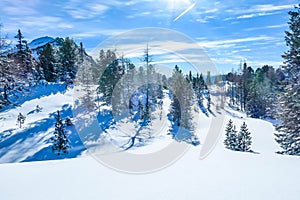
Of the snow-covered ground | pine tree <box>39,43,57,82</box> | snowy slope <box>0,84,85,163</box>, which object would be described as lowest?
snowy slope <box>0,84,85,163</box>

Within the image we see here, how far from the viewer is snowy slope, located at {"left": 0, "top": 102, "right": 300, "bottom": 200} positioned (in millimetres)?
3367

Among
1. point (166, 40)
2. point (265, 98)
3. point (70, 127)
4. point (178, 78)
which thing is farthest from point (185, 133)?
point (265, 98)

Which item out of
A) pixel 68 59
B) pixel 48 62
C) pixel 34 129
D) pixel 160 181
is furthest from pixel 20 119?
pixel 160 181

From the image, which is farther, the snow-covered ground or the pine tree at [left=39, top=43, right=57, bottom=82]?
the pine tree at [left=39, top=43, right=57, bottom=82]

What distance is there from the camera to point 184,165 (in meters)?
4.98

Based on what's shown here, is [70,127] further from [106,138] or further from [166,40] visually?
[166,40]

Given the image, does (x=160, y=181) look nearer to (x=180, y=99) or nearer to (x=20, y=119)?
(x=180, y=99)

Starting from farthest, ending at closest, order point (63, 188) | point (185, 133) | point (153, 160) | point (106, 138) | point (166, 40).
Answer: point (185, 133) → point (106, 138) → point (166, 40) → point (153, 160) → point (63, 188)

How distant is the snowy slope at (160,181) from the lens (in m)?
3.37

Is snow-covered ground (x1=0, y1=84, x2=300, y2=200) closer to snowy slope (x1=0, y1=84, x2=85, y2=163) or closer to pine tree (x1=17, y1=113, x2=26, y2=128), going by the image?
snowy slope (x1=0, y1=84, x2=85, y2=163)

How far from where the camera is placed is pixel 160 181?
3938 millimetres

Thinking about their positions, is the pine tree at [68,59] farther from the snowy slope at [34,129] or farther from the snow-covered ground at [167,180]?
the snow-covered ground at [167,180]

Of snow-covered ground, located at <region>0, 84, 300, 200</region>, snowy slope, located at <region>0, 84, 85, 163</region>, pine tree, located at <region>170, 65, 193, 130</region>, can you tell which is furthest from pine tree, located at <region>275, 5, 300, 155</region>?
snowy slope, located at <region>0, 84, 85, 163</region>

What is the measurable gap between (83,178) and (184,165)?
7.15ft
